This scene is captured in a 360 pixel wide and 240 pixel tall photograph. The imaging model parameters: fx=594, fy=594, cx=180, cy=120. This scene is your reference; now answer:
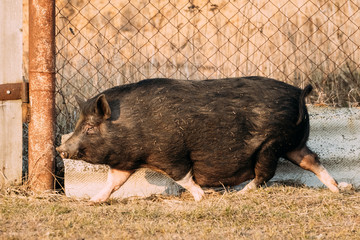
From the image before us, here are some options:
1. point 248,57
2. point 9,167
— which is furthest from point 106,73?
point 9,167

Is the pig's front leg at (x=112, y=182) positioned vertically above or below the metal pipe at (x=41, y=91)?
below

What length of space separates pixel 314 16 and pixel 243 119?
405 centimetres

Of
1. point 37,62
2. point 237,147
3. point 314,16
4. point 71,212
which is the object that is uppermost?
point 314,16

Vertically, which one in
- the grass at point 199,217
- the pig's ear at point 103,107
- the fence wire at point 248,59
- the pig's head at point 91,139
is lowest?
the grass at point 199,217

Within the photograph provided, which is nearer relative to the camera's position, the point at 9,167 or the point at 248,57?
the point at 9,167

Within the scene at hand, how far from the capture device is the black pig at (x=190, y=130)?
484cm

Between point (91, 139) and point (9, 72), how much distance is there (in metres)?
1.07

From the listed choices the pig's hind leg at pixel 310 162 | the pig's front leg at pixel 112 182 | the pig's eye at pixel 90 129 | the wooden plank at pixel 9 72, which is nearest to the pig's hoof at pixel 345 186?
the pig's hind leg at pixel 310 162

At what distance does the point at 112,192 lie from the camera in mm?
5105

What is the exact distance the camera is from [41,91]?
5195mm

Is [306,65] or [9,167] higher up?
[306,65]

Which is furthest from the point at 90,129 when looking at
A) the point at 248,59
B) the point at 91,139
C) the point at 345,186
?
the point at 248,59

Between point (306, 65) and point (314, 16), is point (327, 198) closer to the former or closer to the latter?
point (306, 65)

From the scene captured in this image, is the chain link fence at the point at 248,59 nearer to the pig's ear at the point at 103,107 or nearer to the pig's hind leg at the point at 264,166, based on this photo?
the pig's ear at the point at 103,107
